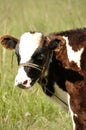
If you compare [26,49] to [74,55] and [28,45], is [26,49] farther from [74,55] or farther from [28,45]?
[74,55]

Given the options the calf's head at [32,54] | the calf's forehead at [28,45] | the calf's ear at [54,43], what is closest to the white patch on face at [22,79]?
the calf's head at [32,54]

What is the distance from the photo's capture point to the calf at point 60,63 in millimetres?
6660

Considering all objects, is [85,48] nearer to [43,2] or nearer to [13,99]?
[13,99]

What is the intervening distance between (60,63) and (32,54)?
0.36 m

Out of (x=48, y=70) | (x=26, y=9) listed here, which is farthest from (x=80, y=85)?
(x=26, y=9)

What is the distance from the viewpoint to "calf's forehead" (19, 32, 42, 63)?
21.8 ft

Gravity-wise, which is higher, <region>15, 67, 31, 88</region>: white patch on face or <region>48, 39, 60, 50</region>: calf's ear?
<region>48, 39, 60, 50</region>: calf's ear

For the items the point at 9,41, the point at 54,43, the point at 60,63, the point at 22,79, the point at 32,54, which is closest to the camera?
the point at 22,79

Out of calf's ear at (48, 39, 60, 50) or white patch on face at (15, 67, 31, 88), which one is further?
calf's ear at (48, 39, 60, 50)

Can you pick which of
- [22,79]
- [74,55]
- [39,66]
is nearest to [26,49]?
[39,66]

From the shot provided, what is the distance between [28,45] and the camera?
264 inches

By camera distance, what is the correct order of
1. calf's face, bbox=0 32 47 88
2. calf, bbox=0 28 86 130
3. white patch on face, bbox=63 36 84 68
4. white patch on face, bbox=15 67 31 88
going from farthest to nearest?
1. white patch on face, bbox=63 36 84 68
2. calf, bbox=0 28 86 130
3. calf's face, bbox=0 32 47 88
4. white patch on face, bbox=15 67 31 88

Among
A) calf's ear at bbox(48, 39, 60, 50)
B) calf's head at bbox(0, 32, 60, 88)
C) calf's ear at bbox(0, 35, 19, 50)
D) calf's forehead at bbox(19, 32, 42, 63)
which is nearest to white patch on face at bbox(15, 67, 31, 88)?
calf's head at bbox(0, 32, 60, 88)

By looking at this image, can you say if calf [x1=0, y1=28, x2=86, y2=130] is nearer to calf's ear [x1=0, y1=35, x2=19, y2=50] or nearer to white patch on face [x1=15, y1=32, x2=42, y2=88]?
white patch on face [x1=15, y1=32, x2=42, y2=88]
